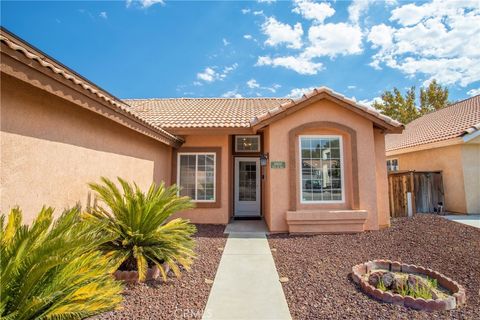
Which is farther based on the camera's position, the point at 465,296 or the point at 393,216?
the point at 393,216

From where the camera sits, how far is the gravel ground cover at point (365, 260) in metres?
3.59

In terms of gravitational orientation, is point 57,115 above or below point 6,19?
below

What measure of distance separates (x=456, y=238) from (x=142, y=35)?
12769 mm

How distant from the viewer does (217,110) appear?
1167 cm

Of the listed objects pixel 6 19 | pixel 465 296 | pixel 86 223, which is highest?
pixel 6 19

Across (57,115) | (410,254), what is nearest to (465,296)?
(410,254)

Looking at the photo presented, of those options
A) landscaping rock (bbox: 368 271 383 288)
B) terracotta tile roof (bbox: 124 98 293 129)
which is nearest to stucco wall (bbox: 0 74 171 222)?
terracotta tile roof (bbox: 124 98 293 129)

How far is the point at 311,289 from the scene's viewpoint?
4.27 m

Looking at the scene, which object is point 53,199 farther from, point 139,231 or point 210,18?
A: point 210,18

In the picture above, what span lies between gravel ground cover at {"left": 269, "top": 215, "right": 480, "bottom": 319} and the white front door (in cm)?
330

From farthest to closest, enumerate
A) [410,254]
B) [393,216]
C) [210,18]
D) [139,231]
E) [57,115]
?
[393,216], [210,18], [410,254], [139,231], [57,115]

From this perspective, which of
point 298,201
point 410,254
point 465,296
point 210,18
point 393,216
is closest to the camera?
point 465,296

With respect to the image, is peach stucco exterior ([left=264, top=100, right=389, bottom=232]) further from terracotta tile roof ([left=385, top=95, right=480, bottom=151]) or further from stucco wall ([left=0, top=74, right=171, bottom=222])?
terracotta tile roof ([left=385, top=95, right=480, bottom=151])

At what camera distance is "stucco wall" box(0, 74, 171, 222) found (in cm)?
339
